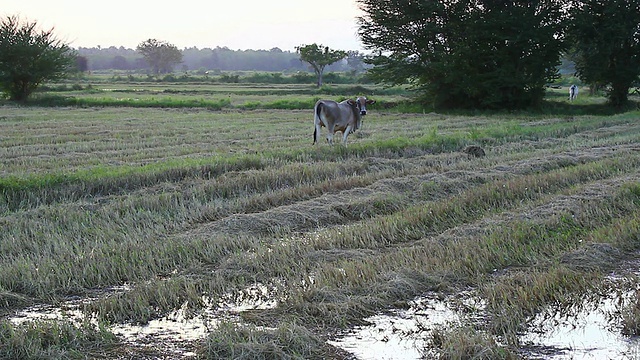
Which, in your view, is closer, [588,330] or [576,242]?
[588,330]

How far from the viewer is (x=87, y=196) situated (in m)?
10.5

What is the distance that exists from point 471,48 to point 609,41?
579 centimetres

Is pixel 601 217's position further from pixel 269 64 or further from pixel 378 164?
pixel 269 64

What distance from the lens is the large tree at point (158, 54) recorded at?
124 metres

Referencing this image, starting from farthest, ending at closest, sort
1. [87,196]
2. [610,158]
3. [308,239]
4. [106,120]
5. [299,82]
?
[299,82] → [106,120] → [610,158] → [87,196] → [308,239]

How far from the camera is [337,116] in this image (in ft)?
53.1

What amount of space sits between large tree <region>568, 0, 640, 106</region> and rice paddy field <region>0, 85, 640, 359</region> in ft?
51.9

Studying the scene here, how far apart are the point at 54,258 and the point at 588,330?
16.9 ft

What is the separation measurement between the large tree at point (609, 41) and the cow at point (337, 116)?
16.4 m

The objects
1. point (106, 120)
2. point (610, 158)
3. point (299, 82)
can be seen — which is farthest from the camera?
point (299, 82)

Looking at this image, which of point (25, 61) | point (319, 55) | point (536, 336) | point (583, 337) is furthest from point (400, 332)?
point (319, 55)

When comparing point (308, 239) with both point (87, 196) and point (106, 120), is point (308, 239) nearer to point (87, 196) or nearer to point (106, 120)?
point (87, 196)

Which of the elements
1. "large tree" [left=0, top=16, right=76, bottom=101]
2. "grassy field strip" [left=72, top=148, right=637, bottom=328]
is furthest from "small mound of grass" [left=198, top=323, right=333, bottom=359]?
"large tree" [left=0, top=16, right=76, bottom=101]

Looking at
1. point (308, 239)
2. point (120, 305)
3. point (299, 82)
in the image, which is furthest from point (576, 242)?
point (299, 82)
